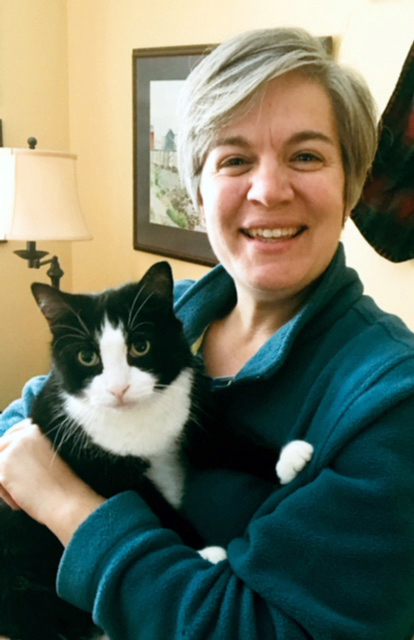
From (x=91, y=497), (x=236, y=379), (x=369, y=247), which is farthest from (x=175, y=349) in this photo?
(x=369, y=247)

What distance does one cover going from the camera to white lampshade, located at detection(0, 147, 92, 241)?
7.35 ft

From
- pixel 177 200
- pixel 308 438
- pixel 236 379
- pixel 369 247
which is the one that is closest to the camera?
pixel 308 438

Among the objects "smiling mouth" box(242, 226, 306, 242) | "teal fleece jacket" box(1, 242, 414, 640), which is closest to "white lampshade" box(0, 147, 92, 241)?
"smiling mouth" box(242, 226, 306, 242)

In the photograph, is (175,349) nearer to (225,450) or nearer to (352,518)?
(225,450)

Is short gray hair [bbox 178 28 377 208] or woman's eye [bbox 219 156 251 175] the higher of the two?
short gray hair [bbox 178 28 377 208]

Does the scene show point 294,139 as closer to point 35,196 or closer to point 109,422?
point 109,422

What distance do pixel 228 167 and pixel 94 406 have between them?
0.44 meters

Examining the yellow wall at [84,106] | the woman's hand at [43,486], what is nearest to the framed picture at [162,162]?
the yellow wall at [84,106]

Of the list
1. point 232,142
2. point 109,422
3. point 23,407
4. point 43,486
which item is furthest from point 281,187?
point 23,407

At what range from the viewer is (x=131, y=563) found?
2.57 feet

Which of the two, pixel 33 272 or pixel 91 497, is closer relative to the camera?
pixel 91 497

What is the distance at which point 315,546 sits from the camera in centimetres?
72

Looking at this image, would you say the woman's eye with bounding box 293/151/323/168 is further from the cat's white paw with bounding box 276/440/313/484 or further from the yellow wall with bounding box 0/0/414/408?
the yellow wall with bounding box 0/0/414/408

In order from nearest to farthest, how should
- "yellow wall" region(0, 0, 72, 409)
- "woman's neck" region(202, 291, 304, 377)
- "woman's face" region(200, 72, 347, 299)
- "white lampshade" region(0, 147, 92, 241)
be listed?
"woman's face" region(200, 72, 347, 299) < "woman's neck" region(202, 291, 304, 377) < "white lampshade" region(0, 147, 92, 241) < "yellow wall" region(0, 0, 72, 409)
